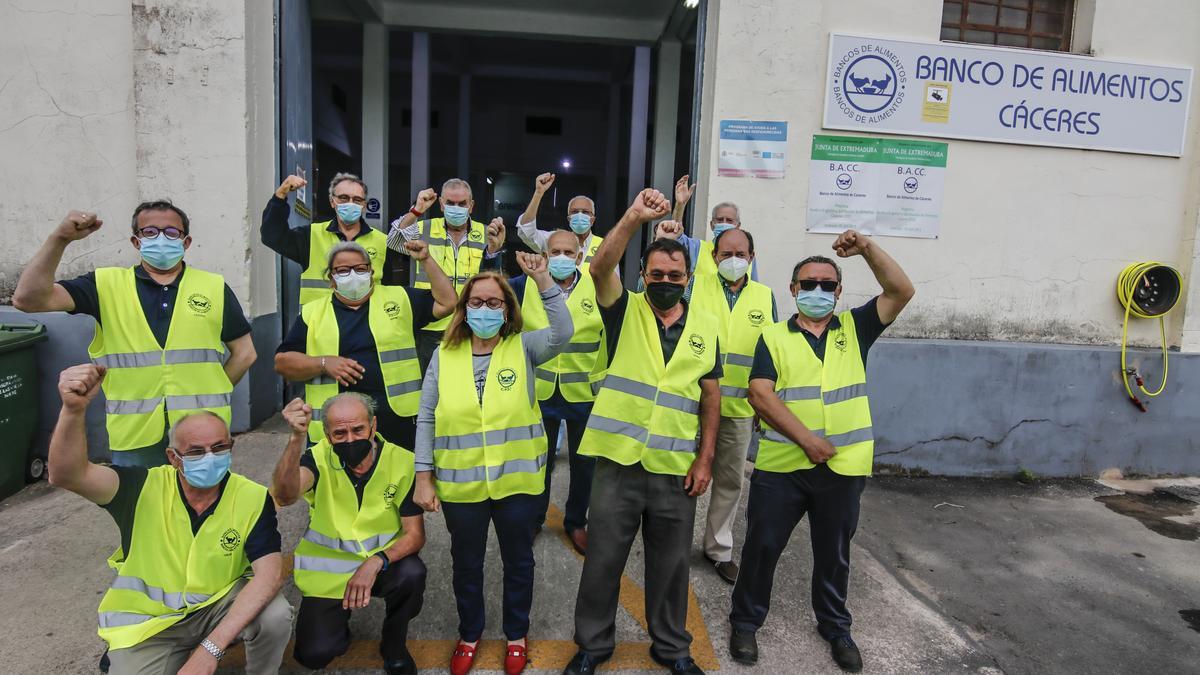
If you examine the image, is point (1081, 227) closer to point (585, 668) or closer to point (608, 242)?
point (608, 242)

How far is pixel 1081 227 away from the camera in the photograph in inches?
244

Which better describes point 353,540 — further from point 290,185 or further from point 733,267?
point 733,267

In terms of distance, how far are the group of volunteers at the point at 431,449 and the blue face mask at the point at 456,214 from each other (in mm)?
1254

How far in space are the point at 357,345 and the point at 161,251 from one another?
1009 mm

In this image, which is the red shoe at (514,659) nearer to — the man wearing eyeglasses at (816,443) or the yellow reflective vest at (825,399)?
the man wearing eyeglasses at (816,443)

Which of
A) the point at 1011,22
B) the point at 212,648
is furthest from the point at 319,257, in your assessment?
the point at 1011,22

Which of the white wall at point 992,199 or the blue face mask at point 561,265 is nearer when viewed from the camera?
the blue face mask at point 561,265

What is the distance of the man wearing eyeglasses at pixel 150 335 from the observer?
3.13 m

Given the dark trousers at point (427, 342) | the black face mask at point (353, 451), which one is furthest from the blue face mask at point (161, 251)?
the dark trousers at point (427, 342)

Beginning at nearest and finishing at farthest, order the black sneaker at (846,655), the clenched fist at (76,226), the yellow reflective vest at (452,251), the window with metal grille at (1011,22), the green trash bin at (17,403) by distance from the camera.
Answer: the clenched fist at (76,226), the black sneaker at (846,655), the green trash bin at (17,403), the yellow reflective vest at (452,251), the window with metal grille at (1011,22)

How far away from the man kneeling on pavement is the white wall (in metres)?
3.85

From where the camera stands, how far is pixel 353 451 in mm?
2795

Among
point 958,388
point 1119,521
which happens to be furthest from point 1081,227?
point 1119,521

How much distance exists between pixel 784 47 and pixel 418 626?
209 inches
